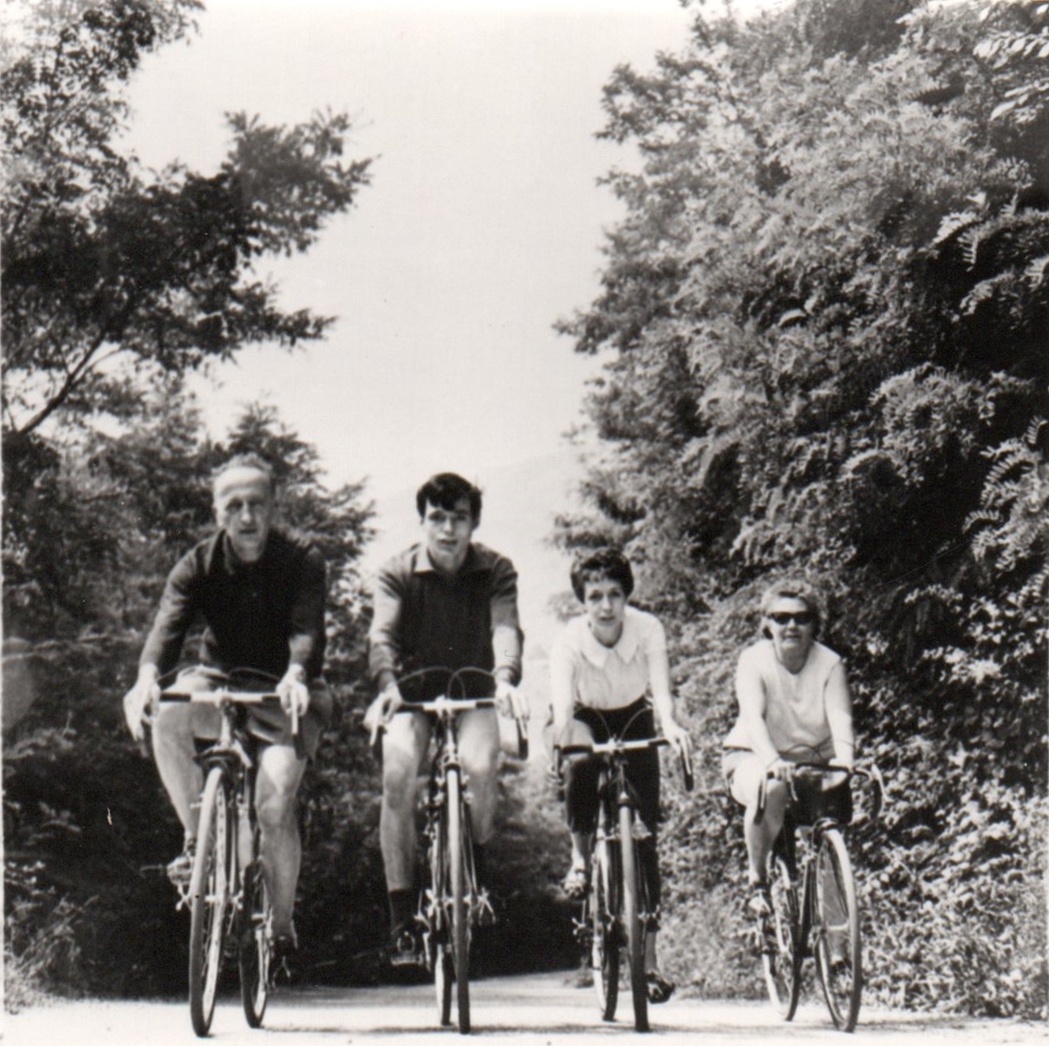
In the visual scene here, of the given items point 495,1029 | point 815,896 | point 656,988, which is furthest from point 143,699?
point 815,896

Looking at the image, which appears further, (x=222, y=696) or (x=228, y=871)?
(x=222, y=696)

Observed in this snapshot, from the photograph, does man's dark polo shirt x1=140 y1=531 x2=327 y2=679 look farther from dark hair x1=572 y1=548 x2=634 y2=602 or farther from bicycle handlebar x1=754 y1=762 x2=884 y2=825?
bicycle handlebar x1=754 y1=762 x2=884 y2=825

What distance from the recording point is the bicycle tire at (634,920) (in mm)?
5129

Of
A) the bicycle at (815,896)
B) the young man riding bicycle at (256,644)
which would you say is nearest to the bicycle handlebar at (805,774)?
the bicycle at (815,896)

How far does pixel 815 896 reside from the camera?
551 cm

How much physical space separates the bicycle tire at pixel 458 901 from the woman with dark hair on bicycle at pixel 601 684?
0.80 m

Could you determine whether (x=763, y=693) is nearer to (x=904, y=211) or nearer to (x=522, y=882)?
(x=904, y=211)

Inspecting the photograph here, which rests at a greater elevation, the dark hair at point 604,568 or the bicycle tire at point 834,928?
the dark hair at point 604,568

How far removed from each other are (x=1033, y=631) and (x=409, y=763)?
2.92m

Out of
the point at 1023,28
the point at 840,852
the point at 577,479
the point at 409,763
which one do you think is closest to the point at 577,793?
the point at 409,763

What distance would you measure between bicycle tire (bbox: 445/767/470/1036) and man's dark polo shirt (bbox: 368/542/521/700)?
2.13 feet

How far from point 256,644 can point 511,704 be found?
1.08 metres

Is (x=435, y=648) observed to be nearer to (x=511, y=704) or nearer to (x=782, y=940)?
(x=511, y=704)

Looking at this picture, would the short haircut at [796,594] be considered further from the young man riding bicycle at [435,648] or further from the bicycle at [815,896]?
the young man riding bicycle at [435,648]
